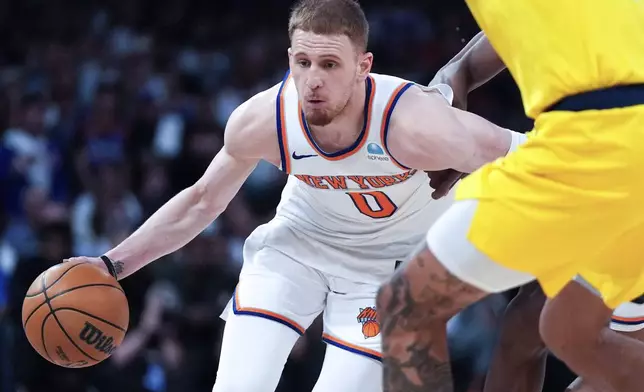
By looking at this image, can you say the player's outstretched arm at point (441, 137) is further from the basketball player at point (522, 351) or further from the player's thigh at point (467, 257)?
the player's thigh at point (467, 257)

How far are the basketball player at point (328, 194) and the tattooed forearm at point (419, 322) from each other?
3.24ft

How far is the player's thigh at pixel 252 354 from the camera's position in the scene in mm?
4156

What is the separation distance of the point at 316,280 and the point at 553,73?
1862 millimetres

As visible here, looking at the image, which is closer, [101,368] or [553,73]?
[553,73]

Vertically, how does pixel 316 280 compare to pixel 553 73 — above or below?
below

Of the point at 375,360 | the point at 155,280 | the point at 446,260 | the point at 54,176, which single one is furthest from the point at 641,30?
the point at 54,176

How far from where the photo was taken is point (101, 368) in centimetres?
742

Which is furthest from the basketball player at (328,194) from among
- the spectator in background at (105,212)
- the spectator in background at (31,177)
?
the spectator in background at (31,177)

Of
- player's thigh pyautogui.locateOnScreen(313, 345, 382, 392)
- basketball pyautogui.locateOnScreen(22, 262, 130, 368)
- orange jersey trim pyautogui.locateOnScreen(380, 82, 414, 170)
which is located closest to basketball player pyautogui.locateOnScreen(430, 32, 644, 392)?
player's thigh pyautogui.locateOnScreen(313, 345, 382, 392)

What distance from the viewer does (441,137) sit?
392 cm

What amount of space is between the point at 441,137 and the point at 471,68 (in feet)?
2.12

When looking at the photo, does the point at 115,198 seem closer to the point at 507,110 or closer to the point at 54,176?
the point at 54,176

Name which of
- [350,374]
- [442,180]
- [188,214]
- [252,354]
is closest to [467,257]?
[442,180]

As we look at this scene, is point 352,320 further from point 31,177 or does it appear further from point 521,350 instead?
point 31,177
